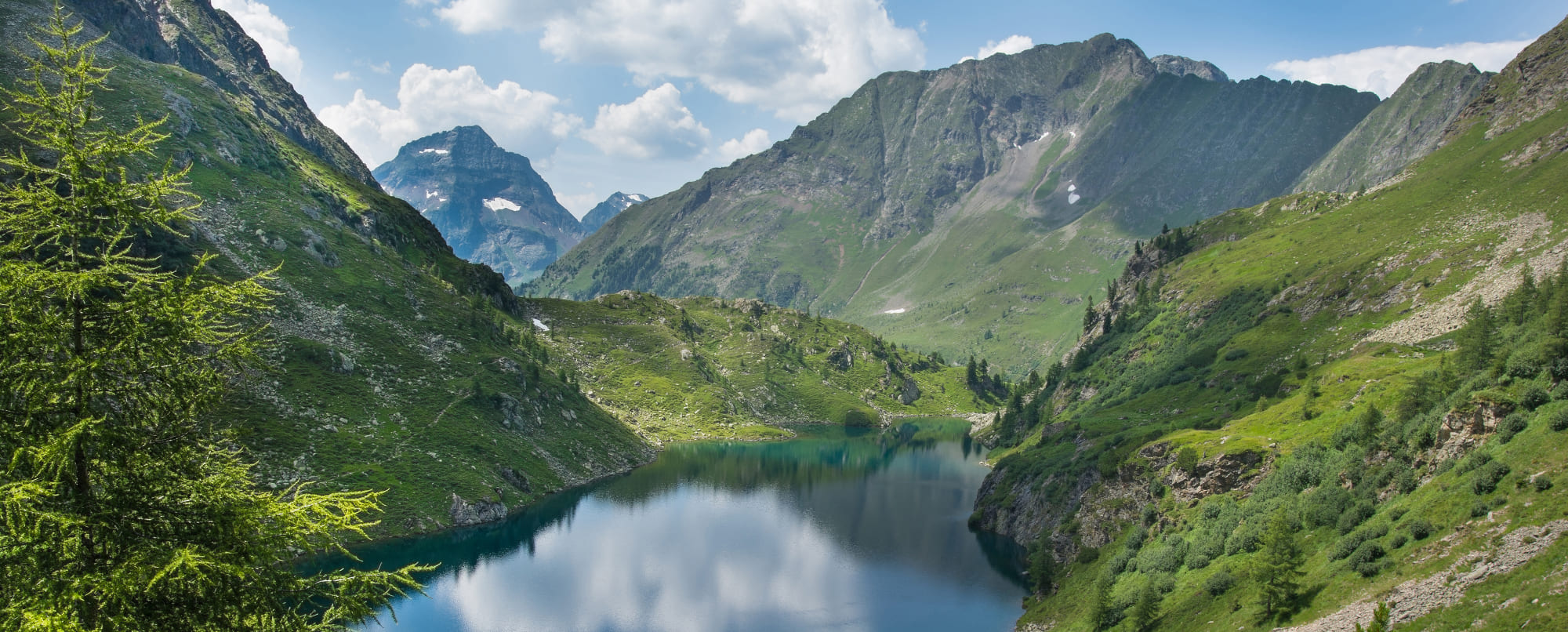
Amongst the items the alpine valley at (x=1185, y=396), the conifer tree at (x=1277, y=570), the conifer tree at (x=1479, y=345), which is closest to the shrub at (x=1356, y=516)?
the alpine valley at (x=1185, y=396)

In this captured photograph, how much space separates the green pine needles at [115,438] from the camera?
12422 millimetres

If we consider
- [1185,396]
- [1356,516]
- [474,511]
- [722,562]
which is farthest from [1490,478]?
[474,511]

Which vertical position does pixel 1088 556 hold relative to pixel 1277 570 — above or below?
below

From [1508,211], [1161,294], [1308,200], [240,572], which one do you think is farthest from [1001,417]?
[240,572]

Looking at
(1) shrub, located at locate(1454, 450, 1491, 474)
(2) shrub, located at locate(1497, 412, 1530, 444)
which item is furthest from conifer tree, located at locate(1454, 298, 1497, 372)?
(1) shrub, located at locate(1454, 450, 1491, 474)

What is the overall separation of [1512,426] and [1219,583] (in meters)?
20.1

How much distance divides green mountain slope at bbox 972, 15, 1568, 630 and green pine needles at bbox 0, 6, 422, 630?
45243 millimetres

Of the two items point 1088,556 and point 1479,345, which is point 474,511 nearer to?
point 1088,556

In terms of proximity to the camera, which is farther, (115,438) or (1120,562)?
(1120,562)

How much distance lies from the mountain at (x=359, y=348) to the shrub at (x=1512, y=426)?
313 feet

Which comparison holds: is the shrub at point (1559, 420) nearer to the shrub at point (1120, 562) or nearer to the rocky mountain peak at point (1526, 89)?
the shrub at point (1120, 562)

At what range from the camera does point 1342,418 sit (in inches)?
2655

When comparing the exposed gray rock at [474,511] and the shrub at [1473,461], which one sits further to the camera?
the exposed gray rock at [474,511]

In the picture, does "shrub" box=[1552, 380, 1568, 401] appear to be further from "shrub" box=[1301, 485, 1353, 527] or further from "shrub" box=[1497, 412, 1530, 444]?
"shrub" box=[1301, 485, 1353, 527]
